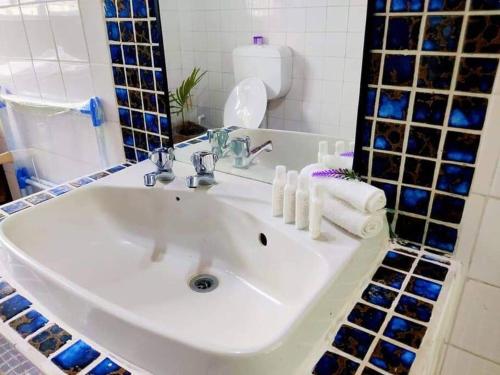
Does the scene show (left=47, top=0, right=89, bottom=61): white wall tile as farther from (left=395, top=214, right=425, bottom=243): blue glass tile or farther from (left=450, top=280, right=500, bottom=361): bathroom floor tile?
(left=450, top=280, right=500, bottom=361): bathroom floor tile

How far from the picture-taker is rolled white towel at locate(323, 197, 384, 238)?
686 mm

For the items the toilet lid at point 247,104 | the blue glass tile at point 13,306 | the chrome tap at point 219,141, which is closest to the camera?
the blue glass tile at point 13,306

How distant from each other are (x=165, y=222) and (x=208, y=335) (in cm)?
35

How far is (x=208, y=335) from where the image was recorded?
707 millimetres

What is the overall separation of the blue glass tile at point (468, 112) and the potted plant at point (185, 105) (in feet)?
2.09

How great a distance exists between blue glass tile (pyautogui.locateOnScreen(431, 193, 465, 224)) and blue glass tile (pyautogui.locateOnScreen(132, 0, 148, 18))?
0.87 meters

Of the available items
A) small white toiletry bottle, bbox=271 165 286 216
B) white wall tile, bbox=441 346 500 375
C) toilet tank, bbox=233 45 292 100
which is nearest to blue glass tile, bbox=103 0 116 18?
toilet tank, bbox=233 45 292 100

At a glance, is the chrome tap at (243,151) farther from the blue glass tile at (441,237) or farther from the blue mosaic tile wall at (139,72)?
the blue glass tile at (441,237)

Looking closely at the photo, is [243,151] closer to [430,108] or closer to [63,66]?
[430,108]

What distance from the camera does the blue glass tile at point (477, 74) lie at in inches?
23.8

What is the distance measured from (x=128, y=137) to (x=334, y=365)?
0.98m

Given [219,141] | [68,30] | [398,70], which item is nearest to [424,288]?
[398,70]

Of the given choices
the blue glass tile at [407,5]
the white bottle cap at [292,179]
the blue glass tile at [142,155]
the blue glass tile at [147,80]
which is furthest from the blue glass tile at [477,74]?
the blue glass tile at [142,155]

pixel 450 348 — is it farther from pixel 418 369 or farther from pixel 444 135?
pixel 444 135
